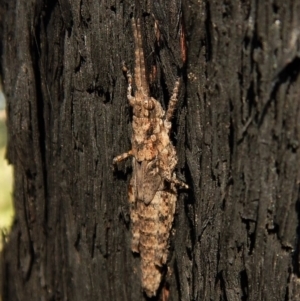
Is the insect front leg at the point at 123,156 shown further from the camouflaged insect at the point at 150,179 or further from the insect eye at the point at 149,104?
the insect eye at the point at 149,104

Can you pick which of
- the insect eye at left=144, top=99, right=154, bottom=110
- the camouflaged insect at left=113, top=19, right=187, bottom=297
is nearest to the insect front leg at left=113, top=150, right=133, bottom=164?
the camouflaged insect at left=113, top=19, right=187, bottom=297

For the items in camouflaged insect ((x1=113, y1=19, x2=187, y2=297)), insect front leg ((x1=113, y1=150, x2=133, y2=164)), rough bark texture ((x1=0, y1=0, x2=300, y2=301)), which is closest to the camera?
rough bark texture ((x1=0, y1=0, x2=300, y2=301))

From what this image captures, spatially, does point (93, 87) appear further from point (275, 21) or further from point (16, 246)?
point (16, 246)

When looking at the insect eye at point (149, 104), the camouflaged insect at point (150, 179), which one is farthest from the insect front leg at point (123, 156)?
the insect eye at point (149, 104)

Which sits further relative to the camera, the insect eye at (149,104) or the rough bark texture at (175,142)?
the insect eye at (149,104)

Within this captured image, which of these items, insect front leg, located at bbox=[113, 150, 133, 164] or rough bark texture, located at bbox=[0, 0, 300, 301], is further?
insect front leg, located at bbox=[113, 150, 133, 164]

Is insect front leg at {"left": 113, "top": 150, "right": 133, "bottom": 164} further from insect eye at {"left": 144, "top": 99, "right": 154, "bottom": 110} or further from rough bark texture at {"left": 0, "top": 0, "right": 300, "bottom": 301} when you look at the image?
insect eye at {"left": 144, "top": 99, "right": 154, "bottom": 110}
